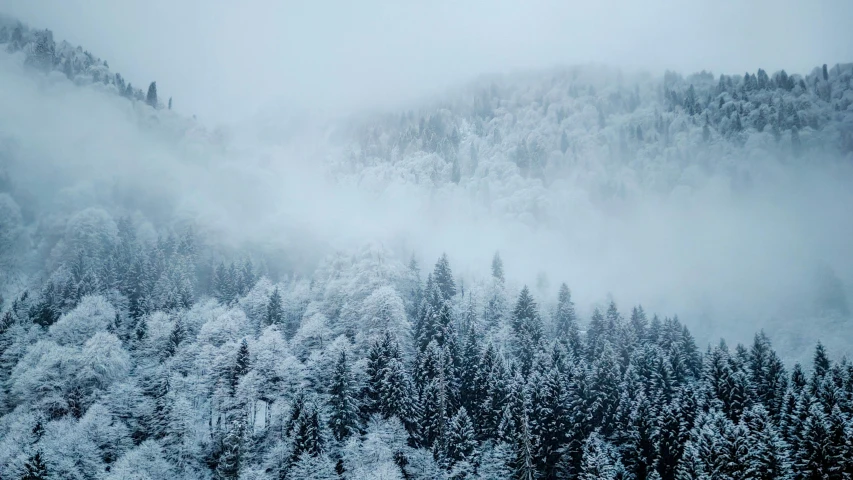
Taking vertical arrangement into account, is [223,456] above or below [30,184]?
below

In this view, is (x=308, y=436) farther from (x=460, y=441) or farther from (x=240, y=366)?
(x=240, y=366)

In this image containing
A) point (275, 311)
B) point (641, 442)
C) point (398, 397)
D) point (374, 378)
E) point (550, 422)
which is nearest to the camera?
point (641, 442)

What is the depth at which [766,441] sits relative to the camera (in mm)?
52062

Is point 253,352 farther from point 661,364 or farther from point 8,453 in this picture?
point 661,364

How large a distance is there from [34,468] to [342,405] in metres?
32.8

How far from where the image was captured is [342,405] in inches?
2677

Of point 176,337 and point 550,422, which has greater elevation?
point 176,337

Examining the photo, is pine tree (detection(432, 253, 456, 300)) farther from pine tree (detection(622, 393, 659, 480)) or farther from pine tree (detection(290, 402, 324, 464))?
pine tree (detection(622, 393, 659, 480))

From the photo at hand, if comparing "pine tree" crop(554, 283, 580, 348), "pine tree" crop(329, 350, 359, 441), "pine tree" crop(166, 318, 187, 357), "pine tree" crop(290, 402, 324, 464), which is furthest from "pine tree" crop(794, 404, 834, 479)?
"pine tree" crop(166, 318, 187, 357)

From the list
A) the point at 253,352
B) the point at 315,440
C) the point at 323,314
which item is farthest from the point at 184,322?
the point at 315,440

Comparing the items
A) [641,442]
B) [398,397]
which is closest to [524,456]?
[641,442]

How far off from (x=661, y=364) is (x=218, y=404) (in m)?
62.2

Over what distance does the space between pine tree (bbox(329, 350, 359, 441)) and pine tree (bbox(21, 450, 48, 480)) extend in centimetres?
3063

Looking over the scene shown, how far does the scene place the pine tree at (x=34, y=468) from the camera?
56.3 metres
